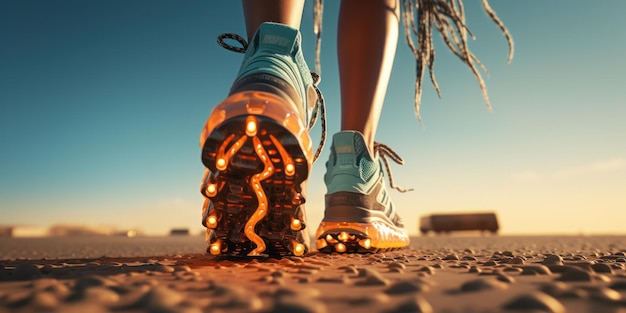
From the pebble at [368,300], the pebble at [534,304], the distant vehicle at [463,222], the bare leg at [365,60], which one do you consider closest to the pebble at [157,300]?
the pebble at [368,300]

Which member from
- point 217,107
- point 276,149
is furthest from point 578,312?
point 217,107

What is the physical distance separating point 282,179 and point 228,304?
2.17 feet

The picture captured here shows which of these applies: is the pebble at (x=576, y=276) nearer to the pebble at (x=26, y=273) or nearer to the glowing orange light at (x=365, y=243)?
the glowing orange light at (x=365, y=243)

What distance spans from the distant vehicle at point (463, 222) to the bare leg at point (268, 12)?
11163 mm

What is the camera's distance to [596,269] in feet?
3.06

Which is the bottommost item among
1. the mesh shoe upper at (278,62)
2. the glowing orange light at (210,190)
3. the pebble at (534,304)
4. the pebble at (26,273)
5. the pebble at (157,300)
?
the pebble at (534,304)

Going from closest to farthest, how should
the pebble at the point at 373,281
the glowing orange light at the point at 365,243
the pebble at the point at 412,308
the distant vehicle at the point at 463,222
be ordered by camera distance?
the pebble at the point at 412,308
the pebble at the point at 373,281
the glowing orange light at the point at 365,243
the distant vehicle at the point at 463,222

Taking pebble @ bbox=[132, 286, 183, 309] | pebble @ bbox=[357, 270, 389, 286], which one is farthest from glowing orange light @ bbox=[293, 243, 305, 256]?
pebble @ bbox=[132, 286, 183, 309]

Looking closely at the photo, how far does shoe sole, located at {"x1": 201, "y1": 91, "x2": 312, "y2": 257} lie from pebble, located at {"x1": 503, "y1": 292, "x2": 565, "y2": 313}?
2.26 ft

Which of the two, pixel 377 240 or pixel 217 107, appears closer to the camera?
pixel 217 107

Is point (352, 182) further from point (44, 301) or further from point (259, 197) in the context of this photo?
point (44, 301)

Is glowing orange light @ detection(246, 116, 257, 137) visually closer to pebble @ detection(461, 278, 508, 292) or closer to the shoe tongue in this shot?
the shoe tongue

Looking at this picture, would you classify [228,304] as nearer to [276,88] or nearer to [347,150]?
[276,88]

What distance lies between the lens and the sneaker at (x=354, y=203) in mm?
1701
